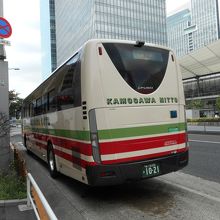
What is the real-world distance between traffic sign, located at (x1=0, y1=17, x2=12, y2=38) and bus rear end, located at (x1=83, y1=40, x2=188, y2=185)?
3049 millimetres

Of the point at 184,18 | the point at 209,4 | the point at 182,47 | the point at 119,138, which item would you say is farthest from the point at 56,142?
the point at 184,18

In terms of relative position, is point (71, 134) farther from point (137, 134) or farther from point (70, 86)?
point (137, 134)

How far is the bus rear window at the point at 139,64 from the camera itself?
6.13 metres

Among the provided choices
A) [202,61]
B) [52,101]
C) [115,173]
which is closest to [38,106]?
[52,101]

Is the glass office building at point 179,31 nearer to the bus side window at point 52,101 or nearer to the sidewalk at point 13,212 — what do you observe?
the bus side window at point 52,101

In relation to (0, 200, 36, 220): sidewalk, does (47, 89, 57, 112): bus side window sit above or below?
above

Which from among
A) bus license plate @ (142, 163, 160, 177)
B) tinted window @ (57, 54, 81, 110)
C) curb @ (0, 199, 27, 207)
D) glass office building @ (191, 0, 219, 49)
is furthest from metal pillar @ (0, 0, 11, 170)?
glass office building @ (191, 0, 219, 49)

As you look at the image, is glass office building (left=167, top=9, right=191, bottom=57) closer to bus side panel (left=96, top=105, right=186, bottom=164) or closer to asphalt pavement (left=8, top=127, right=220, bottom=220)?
asphalt pavement (left=8, top=127, right=220, bottom=220)

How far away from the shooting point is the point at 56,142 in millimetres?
8023

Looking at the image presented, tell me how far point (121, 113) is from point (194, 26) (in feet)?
316

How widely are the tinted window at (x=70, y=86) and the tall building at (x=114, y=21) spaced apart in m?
92.1

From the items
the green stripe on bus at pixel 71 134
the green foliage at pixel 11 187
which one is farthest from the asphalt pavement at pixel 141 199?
the green stripe on bus at pixel 71 134

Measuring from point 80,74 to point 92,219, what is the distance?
8.91ft

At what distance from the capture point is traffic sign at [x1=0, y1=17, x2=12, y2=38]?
305 inches
